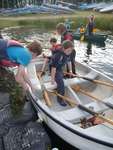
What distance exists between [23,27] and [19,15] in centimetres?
893

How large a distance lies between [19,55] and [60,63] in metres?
2.12

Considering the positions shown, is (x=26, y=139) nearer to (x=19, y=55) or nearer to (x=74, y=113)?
(x=74, y=113)

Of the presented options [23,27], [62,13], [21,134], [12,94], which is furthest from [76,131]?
[62,13]

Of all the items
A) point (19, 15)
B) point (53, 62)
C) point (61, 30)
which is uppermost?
point (61, 30)

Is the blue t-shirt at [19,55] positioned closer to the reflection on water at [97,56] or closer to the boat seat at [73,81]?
the boat seat at [73,81]

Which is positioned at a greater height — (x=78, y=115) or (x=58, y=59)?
(x=58, y=59)

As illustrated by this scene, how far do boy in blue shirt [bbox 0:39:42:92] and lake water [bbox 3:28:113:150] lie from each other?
8814 mm

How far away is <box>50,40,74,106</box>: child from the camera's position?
8834 mm

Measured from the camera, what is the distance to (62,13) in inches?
1666

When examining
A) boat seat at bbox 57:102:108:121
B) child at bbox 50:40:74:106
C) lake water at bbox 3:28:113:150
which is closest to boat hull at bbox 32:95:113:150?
boat seat at bbox 57:102:108:121

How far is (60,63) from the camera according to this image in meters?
9.28

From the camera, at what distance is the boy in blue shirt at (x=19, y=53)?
24.0 ft

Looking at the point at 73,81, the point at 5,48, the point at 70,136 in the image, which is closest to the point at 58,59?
→ the point at 73,81

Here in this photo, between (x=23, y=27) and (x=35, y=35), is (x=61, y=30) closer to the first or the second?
(x=35, y=35)
